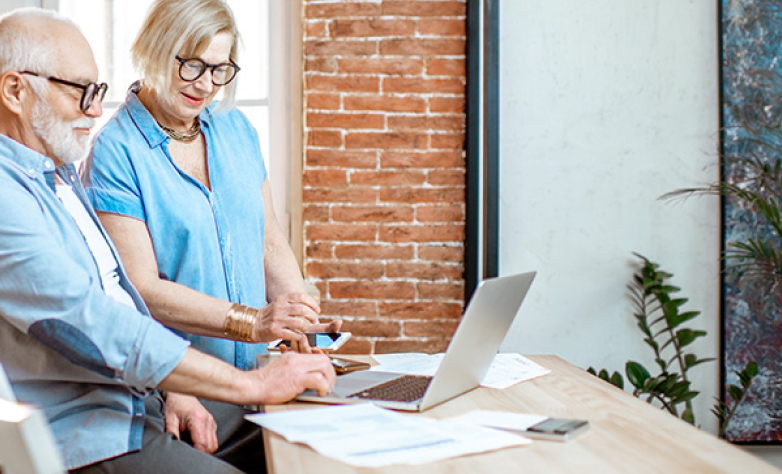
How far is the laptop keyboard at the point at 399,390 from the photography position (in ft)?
4.81

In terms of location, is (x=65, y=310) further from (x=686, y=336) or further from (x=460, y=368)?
(x=686, y=336)

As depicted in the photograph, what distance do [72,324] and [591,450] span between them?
84 cm

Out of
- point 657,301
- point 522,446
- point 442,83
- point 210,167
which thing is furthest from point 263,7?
point 522,446

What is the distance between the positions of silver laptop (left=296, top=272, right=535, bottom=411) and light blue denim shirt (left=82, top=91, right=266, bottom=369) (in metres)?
0.50

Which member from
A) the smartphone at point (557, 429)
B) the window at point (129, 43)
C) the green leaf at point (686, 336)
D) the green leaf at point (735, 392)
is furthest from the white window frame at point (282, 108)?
the smartphone at point (557, 429)

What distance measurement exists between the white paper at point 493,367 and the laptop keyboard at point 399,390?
10 centimetres

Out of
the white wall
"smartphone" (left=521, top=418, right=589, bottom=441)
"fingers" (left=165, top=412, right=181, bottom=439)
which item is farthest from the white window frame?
"smartphone" (left=521, top=418, right=589, bottom=441)

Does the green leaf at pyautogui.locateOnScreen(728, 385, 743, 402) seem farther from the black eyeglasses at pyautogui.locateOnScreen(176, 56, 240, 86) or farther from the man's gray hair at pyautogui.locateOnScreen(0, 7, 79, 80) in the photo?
the man's gray hair at pyautogui.locateOnScreen(0, 7, 79, 80)

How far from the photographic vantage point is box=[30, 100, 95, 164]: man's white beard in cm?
148

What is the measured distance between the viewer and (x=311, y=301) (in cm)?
177

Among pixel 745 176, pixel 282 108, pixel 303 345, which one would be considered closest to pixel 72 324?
pixel 303 345

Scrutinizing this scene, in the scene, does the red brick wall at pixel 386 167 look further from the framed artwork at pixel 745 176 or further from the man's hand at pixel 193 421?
the man's hand at pixel 193 421

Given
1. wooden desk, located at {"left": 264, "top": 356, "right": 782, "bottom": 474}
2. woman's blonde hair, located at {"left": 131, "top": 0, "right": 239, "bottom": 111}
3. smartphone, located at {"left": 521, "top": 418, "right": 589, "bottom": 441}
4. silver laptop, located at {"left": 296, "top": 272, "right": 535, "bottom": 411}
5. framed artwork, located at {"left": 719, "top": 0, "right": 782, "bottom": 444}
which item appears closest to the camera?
wooden desk, located at {"left": 264, "top": 356, "right": 782, "bottom": 474}

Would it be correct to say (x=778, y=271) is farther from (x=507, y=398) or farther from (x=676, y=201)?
(x=507, y=398)
